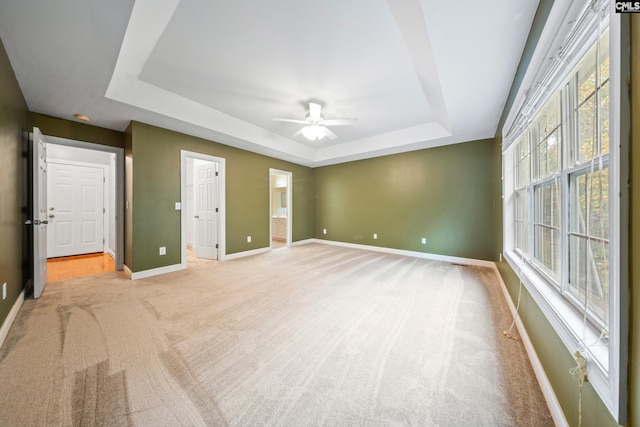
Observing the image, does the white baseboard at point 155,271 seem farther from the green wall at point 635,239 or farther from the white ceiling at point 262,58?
the green wall at point 635,239

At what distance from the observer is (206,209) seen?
181 inches

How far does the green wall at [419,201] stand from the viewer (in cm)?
402

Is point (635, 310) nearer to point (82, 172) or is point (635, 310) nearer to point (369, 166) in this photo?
point (369, 166)

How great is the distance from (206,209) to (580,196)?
5.08 m

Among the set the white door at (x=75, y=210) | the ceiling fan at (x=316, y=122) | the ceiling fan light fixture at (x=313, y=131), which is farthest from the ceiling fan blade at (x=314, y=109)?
the white door at (x=75, y=210)

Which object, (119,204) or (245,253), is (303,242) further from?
(119,204)

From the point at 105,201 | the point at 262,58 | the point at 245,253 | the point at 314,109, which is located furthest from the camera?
the point at 105,201

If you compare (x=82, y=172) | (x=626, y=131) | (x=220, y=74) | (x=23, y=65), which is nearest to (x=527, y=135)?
(x=626, y=131)

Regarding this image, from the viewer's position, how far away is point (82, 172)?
488 cm

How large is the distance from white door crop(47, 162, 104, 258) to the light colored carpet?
281 cm

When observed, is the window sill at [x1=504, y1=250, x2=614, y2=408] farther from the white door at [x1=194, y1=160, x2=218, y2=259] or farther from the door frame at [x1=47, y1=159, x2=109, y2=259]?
the door frame at [x1=47, y1=159, x2=109, y2=259]

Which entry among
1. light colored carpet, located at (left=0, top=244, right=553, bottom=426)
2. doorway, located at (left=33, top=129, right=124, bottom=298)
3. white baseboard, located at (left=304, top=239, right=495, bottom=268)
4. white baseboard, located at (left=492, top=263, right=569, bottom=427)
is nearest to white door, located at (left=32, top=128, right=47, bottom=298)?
light colored carpet, located at (left=0, top=244, right=553, bottom=426)

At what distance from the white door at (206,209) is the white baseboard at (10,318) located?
2311 mm

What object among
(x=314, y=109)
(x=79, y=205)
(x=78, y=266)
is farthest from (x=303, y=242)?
(x=79, y=205)
